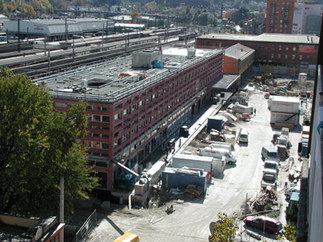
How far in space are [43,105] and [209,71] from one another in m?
30.9

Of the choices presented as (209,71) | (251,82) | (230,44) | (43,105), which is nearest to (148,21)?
(230,44)

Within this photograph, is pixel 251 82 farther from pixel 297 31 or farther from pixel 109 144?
pixel 297 31

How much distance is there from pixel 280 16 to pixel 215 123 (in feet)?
236

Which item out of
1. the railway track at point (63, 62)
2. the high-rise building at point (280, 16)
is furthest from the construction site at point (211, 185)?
the high-rise building at point (280, 16)

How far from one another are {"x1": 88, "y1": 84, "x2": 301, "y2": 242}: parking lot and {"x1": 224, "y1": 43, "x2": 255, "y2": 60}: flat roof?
29640 millimetres

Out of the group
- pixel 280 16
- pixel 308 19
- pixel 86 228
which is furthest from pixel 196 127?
pixel 308 19

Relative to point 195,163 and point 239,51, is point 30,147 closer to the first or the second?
point 195,163

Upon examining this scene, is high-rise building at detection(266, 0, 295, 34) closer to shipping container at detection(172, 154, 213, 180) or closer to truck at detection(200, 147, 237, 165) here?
truck at detection(200, 147, 237, 165)

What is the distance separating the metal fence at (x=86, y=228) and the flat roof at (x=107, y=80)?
5.97m

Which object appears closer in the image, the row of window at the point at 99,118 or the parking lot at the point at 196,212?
the parking lot at the point at 196,212

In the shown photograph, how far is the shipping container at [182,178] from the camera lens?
2531 cm

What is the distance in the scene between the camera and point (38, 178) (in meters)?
18.1

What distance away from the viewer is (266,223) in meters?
21.2

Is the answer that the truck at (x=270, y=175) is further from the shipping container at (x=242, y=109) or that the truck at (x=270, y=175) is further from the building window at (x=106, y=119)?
the shipping container at (x=242, y=109)
